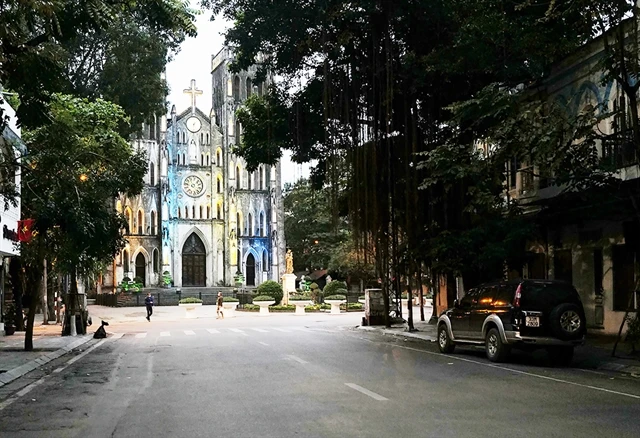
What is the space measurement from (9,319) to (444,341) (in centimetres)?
2009

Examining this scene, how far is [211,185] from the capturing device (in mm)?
84250

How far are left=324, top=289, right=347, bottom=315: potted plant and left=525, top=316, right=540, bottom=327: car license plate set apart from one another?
123 feet

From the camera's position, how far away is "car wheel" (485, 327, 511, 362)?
1661cm

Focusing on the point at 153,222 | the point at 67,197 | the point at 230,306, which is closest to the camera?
the point at 67,197

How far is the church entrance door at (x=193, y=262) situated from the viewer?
8225 centimetres

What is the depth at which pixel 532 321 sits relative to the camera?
16.1m

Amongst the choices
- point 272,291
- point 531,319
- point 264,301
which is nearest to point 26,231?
point 531,319

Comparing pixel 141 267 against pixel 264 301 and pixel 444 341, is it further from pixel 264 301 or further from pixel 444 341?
pixel 444 341

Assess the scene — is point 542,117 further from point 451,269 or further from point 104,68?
point 104,68

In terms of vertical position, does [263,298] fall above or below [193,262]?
below

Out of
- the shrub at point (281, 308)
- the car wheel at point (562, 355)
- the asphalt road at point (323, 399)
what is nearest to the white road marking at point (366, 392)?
the asphalt road at point (323, 399)

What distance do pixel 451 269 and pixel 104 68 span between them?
2556 cm

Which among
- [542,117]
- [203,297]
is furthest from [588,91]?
[203,297]

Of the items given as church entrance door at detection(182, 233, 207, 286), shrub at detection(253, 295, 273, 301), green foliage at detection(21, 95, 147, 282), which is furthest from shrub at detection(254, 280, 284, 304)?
green foliage at detection(21, 95, 147, 282)
